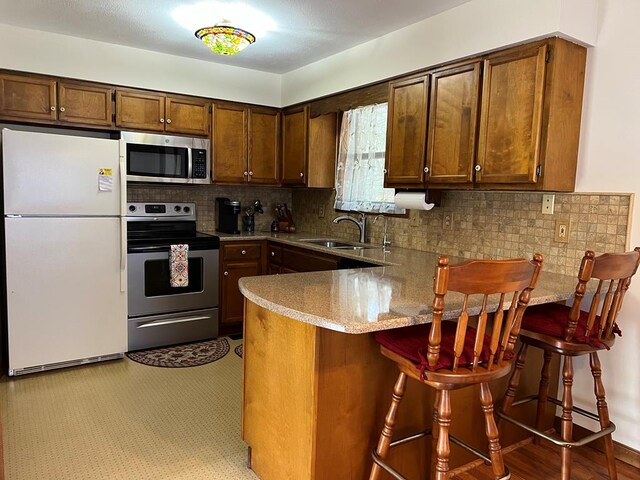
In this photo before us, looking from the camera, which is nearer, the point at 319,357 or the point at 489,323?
the point at 319,357

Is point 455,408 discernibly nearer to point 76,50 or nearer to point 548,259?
point 548,259

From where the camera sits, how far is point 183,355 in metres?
3.50

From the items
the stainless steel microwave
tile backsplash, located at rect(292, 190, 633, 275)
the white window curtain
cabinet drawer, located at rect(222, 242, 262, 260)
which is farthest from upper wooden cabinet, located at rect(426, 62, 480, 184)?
the stainless steel microwave

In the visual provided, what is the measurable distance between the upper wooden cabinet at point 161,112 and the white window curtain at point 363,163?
4.04 ft

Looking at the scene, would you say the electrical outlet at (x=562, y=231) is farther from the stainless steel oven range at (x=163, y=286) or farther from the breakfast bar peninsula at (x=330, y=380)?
the stainless steel oven range at (x=163, y=286)

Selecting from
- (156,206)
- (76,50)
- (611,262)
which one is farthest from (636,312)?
(76,50)

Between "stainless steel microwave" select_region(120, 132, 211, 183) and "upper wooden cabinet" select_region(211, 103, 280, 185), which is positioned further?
"upper wooden cabinet" select_region(211, 103, 280, 185)

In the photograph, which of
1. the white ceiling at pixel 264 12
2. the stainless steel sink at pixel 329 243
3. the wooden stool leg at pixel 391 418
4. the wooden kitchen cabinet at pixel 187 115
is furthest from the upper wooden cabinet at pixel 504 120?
the wooden kitchen cabinet at pixel 187 115

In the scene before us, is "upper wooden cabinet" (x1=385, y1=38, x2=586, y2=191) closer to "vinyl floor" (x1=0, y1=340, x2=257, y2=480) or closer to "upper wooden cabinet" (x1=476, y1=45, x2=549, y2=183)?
"upper wooden cabinet" (x1=476, y1=45, x2=549, y2=183)

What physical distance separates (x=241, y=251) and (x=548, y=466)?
8.93 ft

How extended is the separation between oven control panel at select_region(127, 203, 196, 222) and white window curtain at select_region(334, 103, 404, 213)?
54.6 inches

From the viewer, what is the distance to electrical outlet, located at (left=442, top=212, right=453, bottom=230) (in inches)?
121

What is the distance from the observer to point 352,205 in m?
3.92

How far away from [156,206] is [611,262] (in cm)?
347
